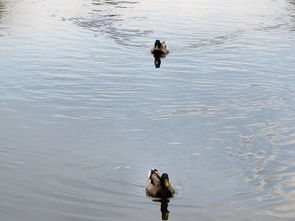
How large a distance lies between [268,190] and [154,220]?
3386 mm

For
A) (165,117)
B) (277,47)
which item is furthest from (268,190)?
(277,47)

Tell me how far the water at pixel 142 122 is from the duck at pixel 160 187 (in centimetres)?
24

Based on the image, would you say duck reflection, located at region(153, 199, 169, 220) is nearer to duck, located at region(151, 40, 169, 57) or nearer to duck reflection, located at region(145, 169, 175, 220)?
duck reflection, located at region(145, 169, 175, 220)

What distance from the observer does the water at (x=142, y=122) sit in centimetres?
1530

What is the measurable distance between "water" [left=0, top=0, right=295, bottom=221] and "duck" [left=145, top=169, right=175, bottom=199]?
0.79ft

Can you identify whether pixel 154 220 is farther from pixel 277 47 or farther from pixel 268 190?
pixel 277 47

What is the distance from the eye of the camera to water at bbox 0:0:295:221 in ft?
50.2

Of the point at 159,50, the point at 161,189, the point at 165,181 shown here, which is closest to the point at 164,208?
the point at 161,189

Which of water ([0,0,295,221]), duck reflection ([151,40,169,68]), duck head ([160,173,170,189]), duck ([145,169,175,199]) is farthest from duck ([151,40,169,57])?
duck head ([160,173,170,189])

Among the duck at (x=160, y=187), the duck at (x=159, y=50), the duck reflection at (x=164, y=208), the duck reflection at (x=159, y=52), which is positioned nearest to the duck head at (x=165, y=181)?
the duck at (x=160, y=187)

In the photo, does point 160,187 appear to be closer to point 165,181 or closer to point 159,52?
point 165,181

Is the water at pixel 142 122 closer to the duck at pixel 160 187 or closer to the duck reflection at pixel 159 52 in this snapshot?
the duck at pixel 160 187

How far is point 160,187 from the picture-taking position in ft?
50.4

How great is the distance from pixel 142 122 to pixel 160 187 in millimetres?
5648
